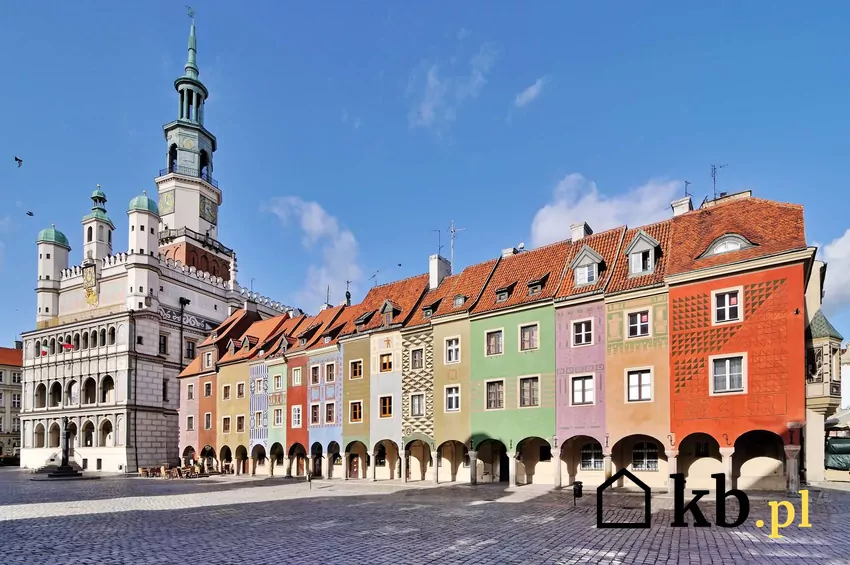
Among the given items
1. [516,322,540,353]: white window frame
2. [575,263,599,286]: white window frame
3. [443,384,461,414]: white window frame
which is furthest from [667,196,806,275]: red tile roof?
[443,384,461,414]: white window frame

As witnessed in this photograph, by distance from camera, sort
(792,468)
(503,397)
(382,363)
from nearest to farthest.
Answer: (792,468), (503,397), (382,363)

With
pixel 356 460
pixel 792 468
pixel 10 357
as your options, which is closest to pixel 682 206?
pixel 792 468

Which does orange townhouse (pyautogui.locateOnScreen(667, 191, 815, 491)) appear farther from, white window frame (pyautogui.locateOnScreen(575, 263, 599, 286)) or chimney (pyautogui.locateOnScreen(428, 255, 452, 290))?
chimney (pyautogui.locateOnScreen(428, 255, 452, 290))

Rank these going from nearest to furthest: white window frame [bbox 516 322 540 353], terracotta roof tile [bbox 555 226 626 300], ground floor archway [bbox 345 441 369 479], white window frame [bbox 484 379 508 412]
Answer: terracotta roof tile [bbox 555 226 626 300]
white window frame [bbox 516 322 540 353]
white window frame [bbox 484 379 508 412]
ground floor archway [bbox 345 441 369 479]

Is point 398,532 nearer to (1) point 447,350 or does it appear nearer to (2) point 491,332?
(2) point 491,332

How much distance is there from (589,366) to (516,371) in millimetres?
4113

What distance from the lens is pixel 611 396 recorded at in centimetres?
2778

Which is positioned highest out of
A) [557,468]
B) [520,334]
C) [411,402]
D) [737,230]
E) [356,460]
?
[737,230]

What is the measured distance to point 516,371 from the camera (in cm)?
3152

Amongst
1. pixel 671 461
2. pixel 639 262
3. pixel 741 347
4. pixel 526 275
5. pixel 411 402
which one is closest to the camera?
pixel 741 347

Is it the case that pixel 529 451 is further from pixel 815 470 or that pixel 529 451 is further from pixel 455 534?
pixel 455 534

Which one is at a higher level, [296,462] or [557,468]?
[557,468]

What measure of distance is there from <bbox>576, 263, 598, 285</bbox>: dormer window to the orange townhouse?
3738mm

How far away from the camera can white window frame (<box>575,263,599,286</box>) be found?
2962cm
